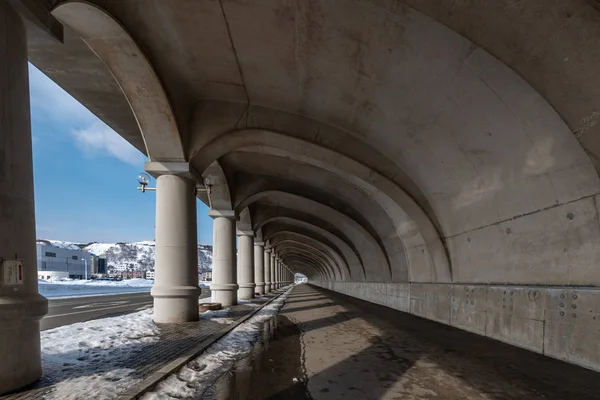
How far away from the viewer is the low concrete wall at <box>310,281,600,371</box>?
6035mm

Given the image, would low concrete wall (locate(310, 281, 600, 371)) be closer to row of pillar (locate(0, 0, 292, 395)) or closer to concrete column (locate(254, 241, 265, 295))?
row of pillar (locate(0, 0, 292, 395))

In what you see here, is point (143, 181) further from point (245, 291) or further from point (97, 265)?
point (97, 265)

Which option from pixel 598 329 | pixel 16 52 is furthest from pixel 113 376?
pixel 598 329

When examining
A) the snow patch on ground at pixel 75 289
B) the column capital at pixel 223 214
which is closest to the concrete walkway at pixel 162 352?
the column capital at pixel 223 214

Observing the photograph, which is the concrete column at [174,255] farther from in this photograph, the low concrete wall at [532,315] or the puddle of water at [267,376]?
the low concrete wall at [532,315]

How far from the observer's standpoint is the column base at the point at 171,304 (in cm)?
1162

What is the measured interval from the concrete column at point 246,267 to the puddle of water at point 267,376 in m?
16.2

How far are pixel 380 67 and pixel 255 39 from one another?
8.89 ft

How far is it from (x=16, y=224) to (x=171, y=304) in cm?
696

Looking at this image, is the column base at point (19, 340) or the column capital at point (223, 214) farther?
the column capital at point (223, 214)

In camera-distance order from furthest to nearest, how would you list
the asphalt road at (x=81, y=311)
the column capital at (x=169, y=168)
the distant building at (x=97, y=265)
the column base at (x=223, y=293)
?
the distant building at (x=97, y=265) < the column base at (x=223, y=293) < the asphalt road at (x=81, y=311) < the column capital at (x=169, y=168)

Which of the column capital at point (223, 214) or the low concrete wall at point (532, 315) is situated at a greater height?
the column capital at point (223, 214)

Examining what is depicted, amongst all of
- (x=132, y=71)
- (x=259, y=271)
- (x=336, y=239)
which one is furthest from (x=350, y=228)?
(x=132, y=71)

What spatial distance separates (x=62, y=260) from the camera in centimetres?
10612
